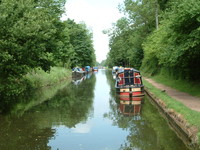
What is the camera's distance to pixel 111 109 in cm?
1533

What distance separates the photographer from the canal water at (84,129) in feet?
27.9

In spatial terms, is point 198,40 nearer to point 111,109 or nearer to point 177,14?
point 177,14

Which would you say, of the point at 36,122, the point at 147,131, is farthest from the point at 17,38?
the point at 147,131

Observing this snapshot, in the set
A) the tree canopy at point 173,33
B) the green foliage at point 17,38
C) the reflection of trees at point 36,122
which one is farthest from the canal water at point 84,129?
the tree canopy at point 173,33

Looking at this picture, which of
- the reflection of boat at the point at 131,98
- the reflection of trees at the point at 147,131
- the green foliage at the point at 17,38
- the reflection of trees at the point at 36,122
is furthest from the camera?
the reflection of boat at the point at 131,98

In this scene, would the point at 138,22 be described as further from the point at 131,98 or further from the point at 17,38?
the point at 17,38

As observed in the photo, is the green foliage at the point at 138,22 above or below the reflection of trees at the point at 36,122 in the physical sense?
above

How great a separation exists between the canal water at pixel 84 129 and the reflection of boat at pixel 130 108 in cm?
24

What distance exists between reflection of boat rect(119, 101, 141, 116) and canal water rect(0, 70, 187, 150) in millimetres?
243

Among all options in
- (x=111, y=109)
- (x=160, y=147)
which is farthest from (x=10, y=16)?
(x=160, y=147)

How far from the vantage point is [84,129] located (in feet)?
35.0

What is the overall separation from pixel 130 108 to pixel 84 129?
18.5ft

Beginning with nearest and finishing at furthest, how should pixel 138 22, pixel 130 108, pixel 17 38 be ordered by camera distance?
pixel 17 38 < pixel 130 108 < pixel 138 22

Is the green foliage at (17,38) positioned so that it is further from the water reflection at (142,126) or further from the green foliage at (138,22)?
the green foliage at (138,22)
